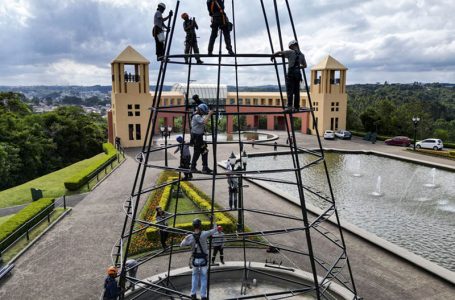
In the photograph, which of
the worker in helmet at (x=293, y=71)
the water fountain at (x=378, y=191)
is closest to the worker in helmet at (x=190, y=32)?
the worker in helmet at (x=293, y=71)

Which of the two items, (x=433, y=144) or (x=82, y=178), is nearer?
(x=82, y=178)

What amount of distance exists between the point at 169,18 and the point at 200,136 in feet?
9.60

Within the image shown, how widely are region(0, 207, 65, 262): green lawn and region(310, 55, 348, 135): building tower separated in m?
36.5

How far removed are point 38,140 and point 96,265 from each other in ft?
98.8

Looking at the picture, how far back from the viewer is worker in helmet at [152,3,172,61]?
8.85m

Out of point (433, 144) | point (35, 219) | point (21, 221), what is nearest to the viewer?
point (21, 221)

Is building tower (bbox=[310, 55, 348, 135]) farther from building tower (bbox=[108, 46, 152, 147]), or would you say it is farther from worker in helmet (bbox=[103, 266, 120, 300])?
worker in helmet (bbox=[103, 266, 120, 300])

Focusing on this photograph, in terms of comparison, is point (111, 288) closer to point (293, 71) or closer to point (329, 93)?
point (293, 71)

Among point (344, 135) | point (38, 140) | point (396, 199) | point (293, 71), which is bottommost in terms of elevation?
point (396, 199)

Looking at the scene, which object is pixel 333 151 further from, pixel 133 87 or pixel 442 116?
pixel 442 116

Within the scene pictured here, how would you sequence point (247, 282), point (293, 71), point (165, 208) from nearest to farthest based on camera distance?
point (293, 71) → point (247, 282) → point (165, 208)

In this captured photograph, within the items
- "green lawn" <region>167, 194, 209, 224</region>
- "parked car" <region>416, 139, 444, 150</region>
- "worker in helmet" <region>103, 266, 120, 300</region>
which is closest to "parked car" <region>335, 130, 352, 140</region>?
"parked car" <region>416, 139, 444, 150</region>

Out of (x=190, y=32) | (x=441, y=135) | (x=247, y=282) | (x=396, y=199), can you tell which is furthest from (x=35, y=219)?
(x=441, y=135)

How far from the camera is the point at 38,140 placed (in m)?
38.7
